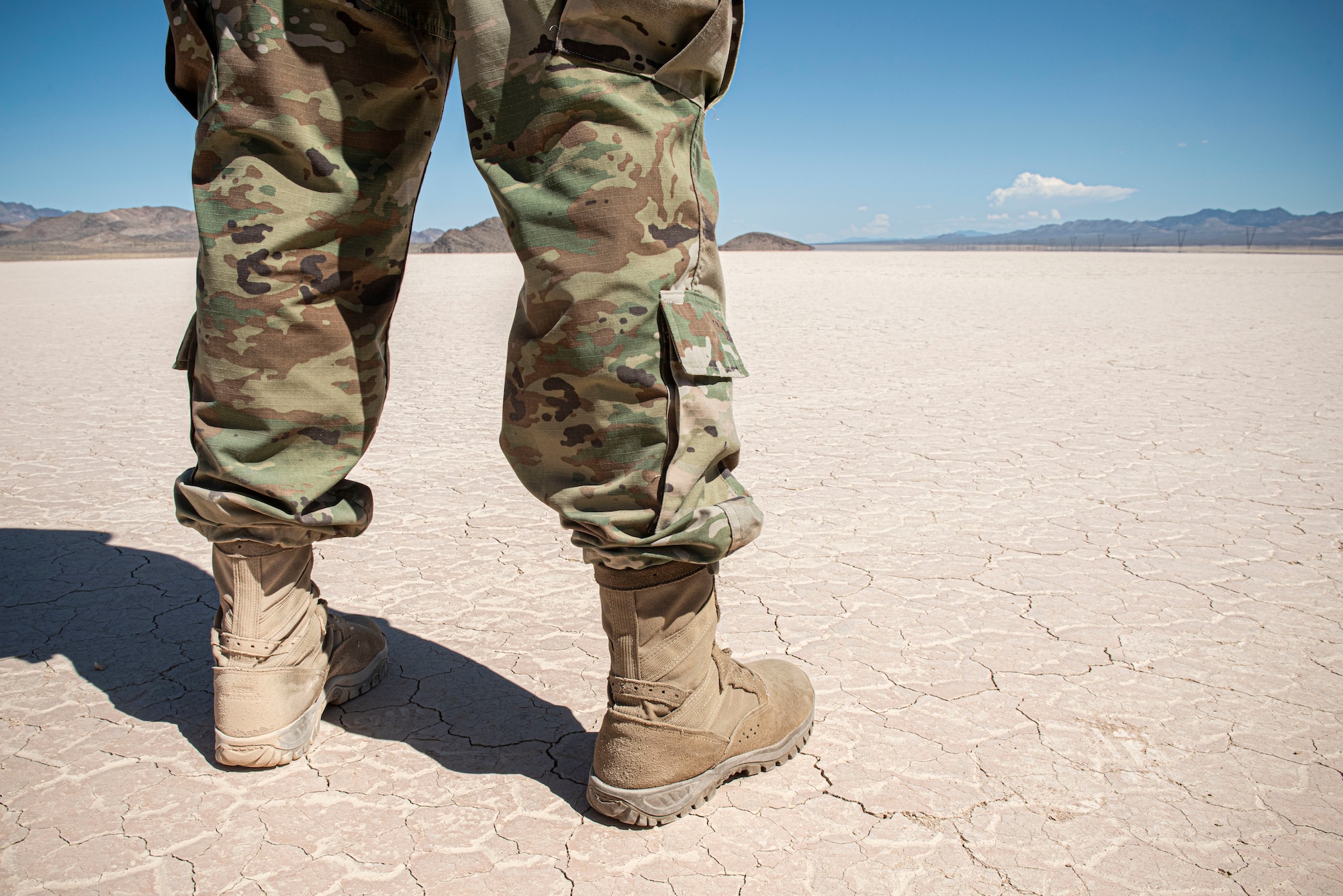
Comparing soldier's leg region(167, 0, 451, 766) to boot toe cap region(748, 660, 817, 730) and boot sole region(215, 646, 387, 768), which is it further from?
boot toe cap region(748, 660, 817, 730)

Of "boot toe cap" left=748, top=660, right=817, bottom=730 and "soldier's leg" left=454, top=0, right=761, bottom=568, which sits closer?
"soldier's leg" left=454, top=0, right=761, bottom=568

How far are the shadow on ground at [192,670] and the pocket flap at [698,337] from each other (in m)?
0.58

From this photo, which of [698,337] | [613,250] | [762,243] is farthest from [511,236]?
[762,243]

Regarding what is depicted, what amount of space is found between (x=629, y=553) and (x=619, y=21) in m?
0.54

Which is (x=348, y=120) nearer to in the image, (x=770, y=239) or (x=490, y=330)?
(x=490, y=330)

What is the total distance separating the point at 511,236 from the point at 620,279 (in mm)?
125

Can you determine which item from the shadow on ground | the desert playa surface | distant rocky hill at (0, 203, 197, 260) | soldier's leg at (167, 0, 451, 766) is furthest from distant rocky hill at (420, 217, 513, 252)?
distant rocky hill at (0, 203, 197, 260)

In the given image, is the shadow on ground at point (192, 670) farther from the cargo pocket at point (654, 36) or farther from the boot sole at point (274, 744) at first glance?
the cargo pocket at point (654, 36)

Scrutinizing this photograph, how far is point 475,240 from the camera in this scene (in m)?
34.4

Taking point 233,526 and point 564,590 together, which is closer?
point 233,526

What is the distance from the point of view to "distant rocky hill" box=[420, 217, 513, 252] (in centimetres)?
3316

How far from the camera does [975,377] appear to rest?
165 inches

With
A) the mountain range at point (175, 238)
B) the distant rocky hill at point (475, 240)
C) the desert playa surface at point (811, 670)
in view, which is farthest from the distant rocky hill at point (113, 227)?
the desert playa surface at point (811, 670)

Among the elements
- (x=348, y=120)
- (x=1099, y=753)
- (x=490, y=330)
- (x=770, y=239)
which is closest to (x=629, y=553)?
(x=348, y=120)
